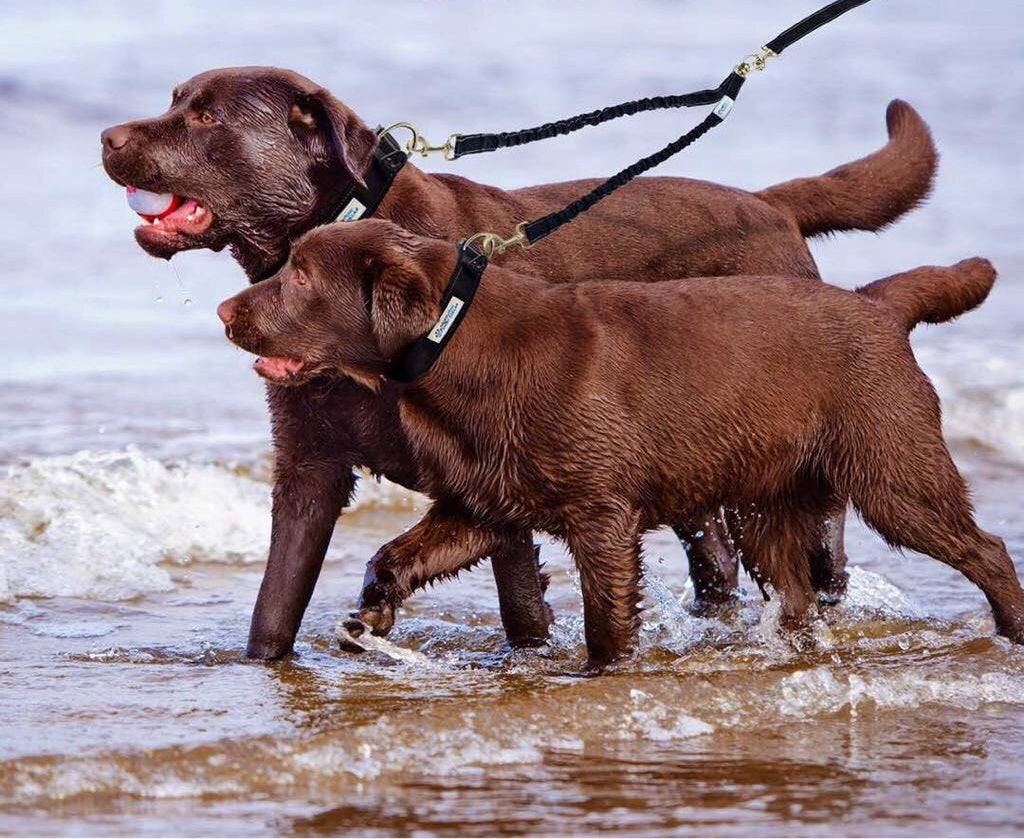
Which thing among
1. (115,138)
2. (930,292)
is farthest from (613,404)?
(115,138)

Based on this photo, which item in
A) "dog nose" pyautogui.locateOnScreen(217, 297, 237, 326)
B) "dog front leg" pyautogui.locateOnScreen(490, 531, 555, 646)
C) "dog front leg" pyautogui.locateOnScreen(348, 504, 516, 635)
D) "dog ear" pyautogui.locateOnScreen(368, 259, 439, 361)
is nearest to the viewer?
"dog ear" pyautogui.locateOnScreen(368, 259, 439, 361)

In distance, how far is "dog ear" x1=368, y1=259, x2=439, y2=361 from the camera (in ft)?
17.7

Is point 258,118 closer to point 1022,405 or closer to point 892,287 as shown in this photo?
point 892,287

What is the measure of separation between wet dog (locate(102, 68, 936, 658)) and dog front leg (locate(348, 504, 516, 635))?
13cm

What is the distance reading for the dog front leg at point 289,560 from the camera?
6.21m

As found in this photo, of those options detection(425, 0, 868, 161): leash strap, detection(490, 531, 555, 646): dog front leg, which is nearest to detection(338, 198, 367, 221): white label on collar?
detection(425, 0, 868, 161): leash strap

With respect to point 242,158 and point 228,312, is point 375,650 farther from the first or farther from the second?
point 242,158

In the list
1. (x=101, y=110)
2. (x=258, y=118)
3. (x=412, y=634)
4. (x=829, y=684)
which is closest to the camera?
(x=829, y=684)

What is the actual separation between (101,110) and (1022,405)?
11501 mm

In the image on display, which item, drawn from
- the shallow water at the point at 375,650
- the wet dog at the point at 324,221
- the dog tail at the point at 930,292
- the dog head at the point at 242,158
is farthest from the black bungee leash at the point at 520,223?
the shallow water at the point at 375,650

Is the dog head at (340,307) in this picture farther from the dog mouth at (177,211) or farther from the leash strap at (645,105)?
the leash strap at (645,105)

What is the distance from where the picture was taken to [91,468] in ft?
31.1

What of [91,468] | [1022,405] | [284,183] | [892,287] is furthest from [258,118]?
[1022,405]

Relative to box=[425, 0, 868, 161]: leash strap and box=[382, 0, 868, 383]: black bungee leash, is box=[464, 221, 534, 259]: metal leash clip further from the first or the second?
box=[425, 0, 868, 161]: leash strap
